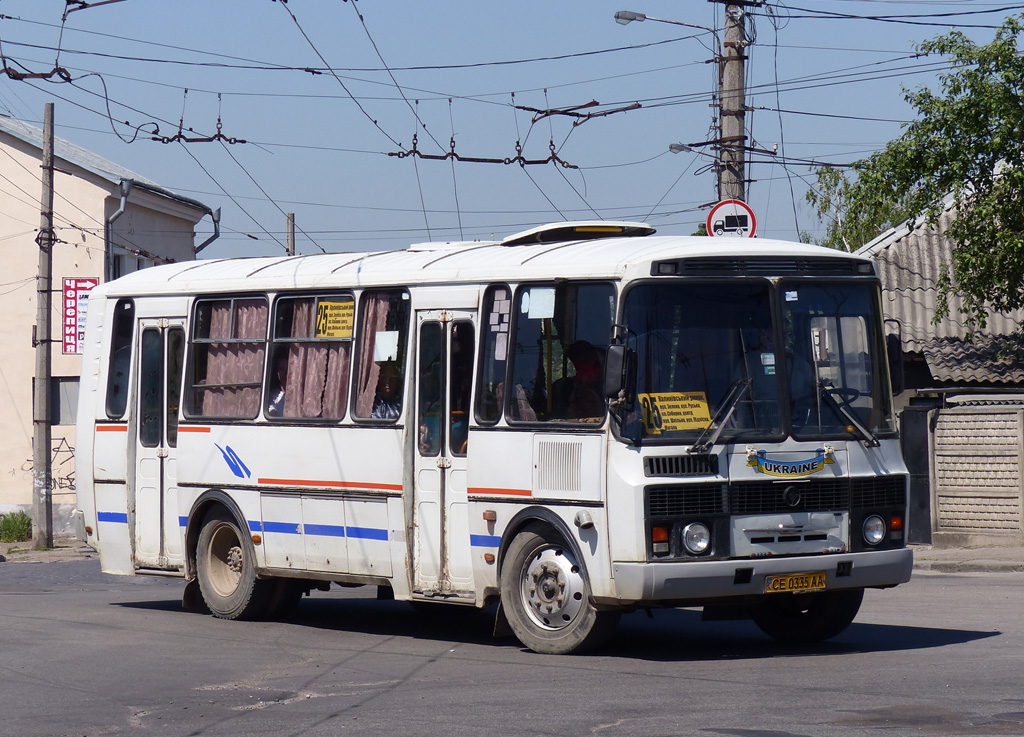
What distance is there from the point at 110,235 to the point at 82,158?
432cm

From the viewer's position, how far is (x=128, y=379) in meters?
14.3

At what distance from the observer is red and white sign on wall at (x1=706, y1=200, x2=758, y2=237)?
17922 mm

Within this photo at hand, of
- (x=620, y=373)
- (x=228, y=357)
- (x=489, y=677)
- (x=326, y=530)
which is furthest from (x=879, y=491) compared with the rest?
(x=228, y=357)

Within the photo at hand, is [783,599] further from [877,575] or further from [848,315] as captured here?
[848,315]

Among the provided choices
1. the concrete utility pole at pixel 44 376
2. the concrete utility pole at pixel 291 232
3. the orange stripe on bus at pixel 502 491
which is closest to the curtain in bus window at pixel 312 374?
the orange stripe on bus at pixel 502 491

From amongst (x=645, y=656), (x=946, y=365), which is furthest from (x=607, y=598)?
(x=946, y=365)

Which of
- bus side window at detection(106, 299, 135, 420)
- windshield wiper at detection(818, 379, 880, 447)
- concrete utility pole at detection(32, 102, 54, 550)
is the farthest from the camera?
concrete utility pole at detection(32, 102, 54, 550)

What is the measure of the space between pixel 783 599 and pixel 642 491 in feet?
7.04

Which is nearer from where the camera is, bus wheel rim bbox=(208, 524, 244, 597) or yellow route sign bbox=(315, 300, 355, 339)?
yellow route sign bbox=(315, 300, 355, 339)

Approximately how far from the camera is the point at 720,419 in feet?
32.5

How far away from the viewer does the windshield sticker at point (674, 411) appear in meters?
9.83

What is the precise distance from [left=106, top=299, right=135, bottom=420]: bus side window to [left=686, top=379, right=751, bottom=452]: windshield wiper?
21.6 ft

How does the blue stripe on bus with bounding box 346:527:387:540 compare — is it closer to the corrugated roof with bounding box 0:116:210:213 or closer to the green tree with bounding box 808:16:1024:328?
the green tree with bounding box 808:16:1024:328

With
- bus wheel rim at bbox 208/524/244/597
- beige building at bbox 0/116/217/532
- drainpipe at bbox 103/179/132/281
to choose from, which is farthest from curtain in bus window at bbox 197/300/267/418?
drainpipe at bbox 103/179/132/281
